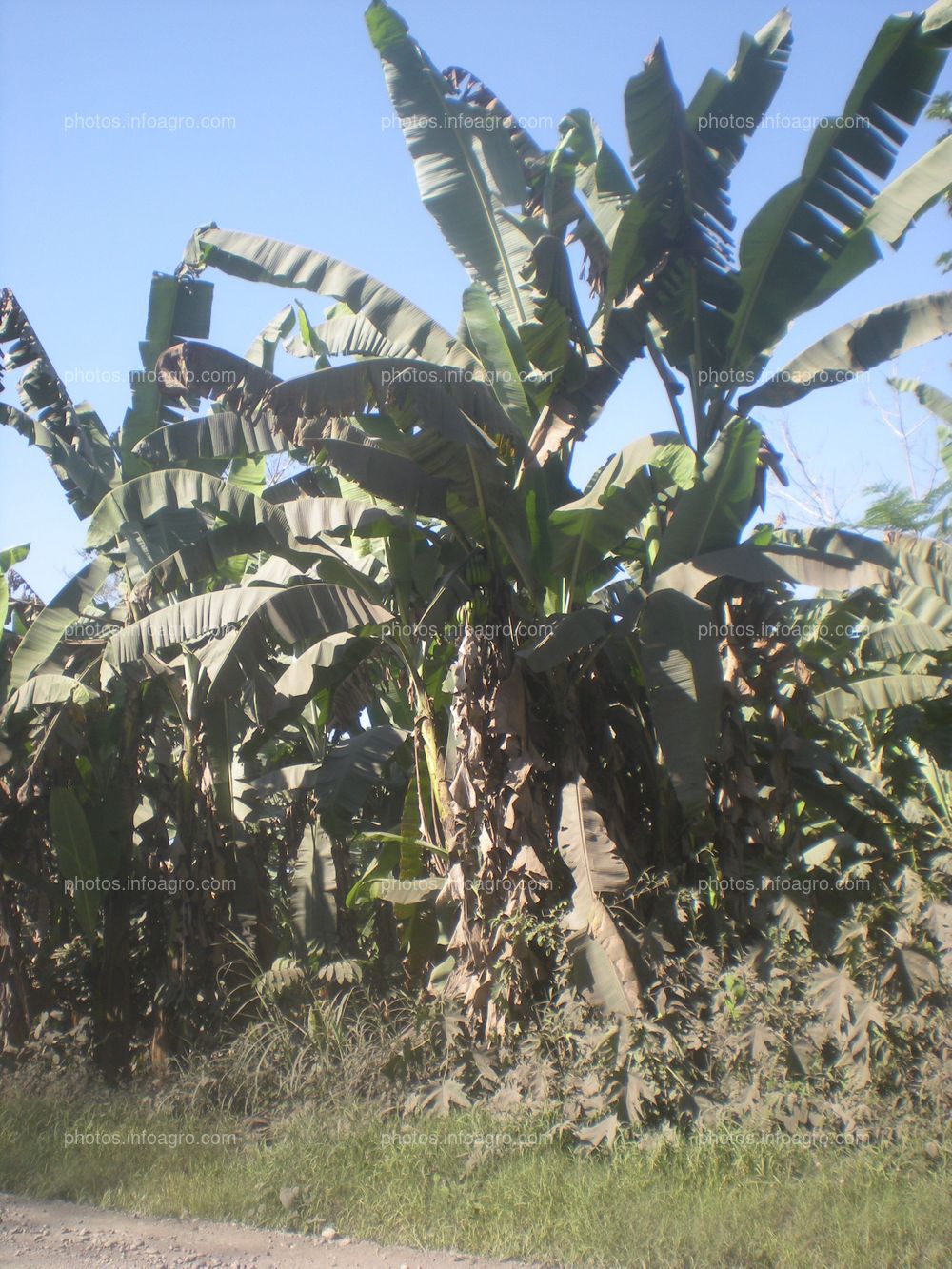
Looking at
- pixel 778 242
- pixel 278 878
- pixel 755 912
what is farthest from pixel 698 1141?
pixel 278 878

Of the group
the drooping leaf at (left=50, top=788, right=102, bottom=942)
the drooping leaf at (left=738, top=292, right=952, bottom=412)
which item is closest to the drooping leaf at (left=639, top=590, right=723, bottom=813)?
the drooping leaf at (left=738, top=292, right=952, bottom=412)

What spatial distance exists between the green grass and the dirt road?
13cm

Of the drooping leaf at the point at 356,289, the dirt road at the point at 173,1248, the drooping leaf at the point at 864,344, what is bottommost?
the dirt road at the point at 173,1248

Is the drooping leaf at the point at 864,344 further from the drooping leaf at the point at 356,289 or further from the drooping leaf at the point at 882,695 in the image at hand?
the drooping leaf at the point at 882,695

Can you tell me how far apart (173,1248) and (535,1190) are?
182cm

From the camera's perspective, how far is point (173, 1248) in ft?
17.2

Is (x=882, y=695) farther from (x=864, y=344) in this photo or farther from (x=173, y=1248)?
(x=173, y=1248)

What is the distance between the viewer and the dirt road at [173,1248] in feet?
16.4

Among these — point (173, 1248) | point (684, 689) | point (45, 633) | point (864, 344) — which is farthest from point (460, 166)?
point (173, 1248)

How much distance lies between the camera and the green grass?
452 centimetres

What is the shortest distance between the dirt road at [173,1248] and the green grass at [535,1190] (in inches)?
4.9

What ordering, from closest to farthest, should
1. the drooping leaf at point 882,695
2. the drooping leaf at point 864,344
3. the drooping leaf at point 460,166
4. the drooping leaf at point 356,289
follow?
the drooping leaf at point 864,344 → the drooping leaf at point 460,166 → the drooping leaf at point 356,289 → the drooping leaf at point 882,695

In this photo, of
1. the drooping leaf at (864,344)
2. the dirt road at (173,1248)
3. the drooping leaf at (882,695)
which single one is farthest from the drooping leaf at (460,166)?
the dirt road at (173,1248)

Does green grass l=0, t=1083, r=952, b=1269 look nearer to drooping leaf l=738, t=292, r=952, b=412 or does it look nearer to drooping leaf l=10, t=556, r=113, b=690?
drooping leaf l=10, t=556, r=113, b=690
